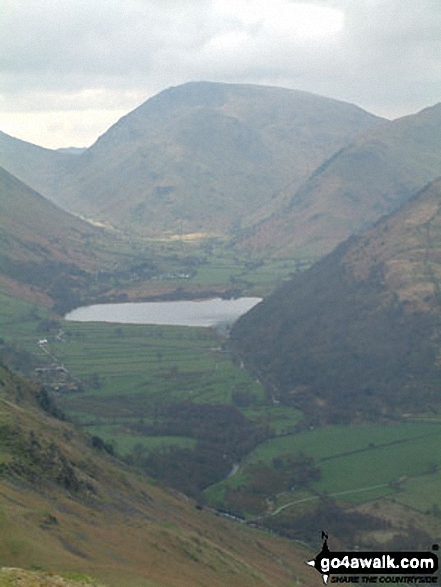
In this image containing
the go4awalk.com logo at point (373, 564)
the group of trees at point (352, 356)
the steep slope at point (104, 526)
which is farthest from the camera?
the group of trees at point (352, 356)

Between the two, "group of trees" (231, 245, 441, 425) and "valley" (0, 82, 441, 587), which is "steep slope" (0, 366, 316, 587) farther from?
"group of trees" (231, 245, 441, 425)

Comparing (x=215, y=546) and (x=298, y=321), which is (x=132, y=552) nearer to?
(x=215, y=546)

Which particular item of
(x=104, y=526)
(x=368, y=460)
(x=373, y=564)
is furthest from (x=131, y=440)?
(x=373, y=564)

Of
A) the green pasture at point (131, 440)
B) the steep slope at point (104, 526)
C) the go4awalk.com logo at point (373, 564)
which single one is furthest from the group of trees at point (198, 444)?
the go4awalk.com logo at point (373, 564)

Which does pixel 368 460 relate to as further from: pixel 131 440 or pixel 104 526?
pixel 104 526

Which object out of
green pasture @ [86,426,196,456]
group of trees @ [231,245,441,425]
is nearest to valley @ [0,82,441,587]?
group of trees @ [231,245,441,425]

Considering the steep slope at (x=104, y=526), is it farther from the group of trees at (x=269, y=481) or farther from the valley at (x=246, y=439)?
the group of trees at (x=269, y=481)
